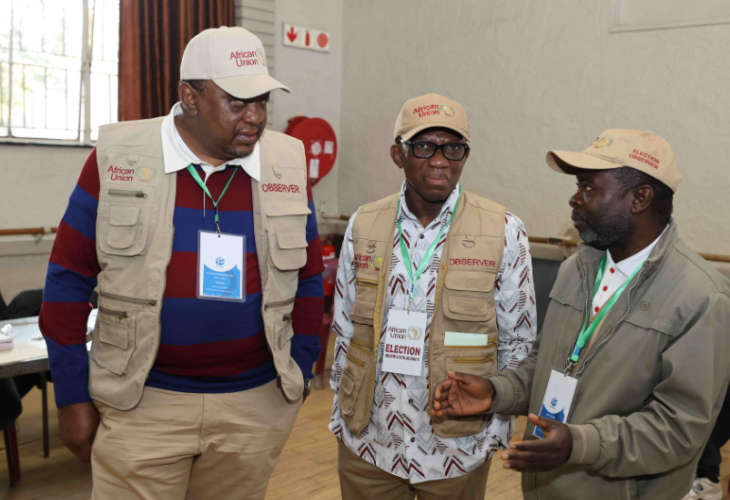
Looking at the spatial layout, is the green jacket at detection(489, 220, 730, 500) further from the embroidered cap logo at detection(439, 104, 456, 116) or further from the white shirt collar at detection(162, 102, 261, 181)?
the white shirt collar at detection(162, 102, 261, 181)

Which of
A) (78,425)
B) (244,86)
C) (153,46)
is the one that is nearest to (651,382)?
(244,86)

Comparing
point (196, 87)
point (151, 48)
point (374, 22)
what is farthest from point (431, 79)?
point (196, 87)

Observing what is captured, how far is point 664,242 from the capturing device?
1434 millimetres

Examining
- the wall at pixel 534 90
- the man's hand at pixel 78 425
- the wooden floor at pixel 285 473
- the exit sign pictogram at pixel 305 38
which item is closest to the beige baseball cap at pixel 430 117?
the man's hand at pixel 78 425

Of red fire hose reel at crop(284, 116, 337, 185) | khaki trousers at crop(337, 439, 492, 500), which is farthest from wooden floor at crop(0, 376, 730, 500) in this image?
red fire hose reel at crop(284, 116, 337, 185)

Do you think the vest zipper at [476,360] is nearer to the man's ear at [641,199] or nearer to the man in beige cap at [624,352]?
the man in beige cap at [624,352]

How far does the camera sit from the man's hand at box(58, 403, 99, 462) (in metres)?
1.63

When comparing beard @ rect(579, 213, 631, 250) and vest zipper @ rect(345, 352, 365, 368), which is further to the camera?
vest zipper @ rect(345, 352, 365, 368)

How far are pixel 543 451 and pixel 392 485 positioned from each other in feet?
2.33

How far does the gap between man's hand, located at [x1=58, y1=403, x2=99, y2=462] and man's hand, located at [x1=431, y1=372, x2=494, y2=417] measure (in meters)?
0.90

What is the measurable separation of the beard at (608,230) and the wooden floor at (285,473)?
2.13 metres

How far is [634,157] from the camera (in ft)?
4.74

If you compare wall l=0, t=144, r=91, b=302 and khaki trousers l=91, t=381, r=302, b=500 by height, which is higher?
wall l=0, t=144, r=91, b=302

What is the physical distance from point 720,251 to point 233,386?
160 inches
